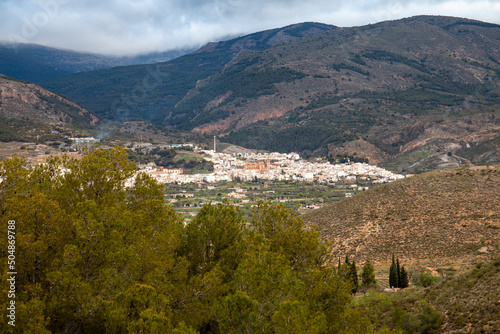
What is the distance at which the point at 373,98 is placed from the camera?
464ft

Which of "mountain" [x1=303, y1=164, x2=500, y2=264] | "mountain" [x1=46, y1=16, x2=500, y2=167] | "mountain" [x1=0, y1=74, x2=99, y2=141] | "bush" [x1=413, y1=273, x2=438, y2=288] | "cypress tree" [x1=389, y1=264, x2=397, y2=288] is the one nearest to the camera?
"bush" [x1=413, y1=273, x2=438, y2=288]

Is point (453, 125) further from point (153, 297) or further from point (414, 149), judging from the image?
point (153, 297)

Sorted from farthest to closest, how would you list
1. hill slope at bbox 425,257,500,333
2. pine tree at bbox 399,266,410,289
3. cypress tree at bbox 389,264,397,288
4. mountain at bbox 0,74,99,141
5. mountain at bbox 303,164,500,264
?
mountain at bbox 0,74,99,141 < mountain at bbox 303,164,500,264 < cypress tree at bbox 389,264,397,288 < pine tree at bbox 399,266,410,289 < hill slope at bbox 425,257,500,333

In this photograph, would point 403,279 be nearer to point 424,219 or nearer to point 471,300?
point 471,300

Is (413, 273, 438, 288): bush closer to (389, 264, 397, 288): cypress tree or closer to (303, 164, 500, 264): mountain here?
(389, 264, 397, 288): cypress tree

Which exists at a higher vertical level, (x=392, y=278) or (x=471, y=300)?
(x=471, y=300)

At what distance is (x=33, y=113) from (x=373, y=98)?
105473 millimetres

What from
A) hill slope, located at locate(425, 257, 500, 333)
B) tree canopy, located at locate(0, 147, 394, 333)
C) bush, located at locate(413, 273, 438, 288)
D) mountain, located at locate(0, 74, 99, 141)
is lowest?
bush, located at locate(413, 273, 438, 288)

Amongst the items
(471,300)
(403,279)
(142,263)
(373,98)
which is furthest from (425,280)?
(373,98)

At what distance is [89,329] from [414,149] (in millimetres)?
98982

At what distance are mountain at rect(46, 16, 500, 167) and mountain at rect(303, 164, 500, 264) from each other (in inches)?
1917

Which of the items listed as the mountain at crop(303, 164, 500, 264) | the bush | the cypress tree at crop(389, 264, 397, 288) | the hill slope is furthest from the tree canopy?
the mountain at crop(303, 164, 500, 264)

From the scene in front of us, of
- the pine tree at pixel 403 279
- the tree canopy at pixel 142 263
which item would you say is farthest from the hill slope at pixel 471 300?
the tree canopy at pixel 142 263

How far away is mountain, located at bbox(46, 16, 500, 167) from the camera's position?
100938 mm
